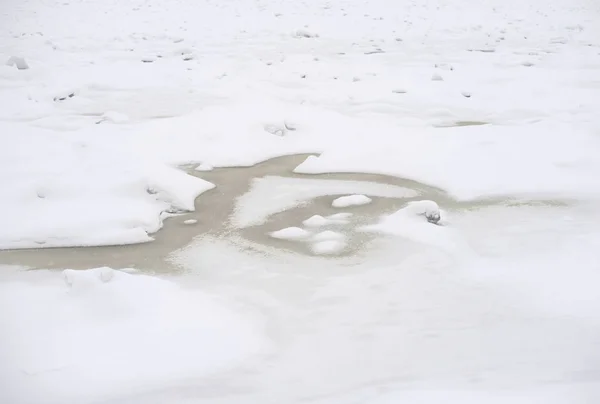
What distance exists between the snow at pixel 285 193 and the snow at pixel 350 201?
0.14 meters

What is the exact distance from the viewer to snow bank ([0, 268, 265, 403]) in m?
1.98

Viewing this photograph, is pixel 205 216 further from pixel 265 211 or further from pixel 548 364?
pixel 548 364

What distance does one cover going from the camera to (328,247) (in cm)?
297

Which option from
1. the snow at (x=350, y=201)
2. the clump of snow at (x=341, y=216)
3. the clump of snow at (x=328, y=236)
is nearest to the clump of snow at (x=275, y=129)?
the snow at (x=350, y=201)

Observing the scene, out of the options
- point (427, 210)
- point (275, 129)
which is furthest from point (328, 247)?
point (275, 129)

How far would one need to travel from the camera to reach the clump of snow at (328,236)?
3.07 metres

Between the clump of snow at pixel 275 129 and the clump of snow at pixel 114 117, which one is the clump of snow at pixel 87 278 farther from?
the clump of snow at pixel 114 117

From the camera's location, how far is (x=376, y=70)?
7023mm

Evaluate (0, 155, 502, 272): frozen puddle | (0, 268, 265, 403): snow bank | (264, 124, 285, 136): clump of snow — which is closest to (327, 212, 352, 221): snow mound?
(0, 155, 502, 272): frozen puddle

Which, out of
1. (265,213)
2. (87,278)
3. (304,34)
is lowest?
(265,213)

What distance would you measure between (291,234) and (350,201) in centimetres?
55

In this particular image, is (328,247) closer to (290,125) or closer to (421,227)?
(421,227)

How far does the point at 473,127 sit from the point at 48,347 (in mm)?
3866

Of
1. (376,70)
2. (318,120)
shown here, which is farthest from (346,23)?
(318,120)
